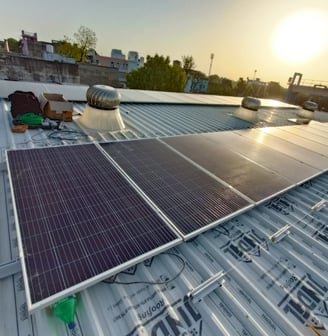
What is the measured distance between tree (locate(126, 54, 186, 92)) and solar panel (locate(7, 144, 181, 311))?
39.0m

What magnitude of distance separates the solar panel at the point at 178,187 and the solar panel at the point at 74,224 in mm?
289

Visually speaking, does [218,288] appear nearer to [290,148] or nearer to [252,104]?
[290,148]

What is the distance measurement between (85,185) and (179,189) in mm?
1630

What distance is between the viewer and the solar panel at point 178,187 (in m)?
3.27

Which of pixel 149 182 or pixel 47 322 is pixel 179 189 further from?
pixel 47 322

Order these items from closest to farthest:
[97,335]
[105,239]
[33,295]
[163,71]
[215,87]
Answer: [33,295]
[97,335]
[105,239]
[163,71]
[215,87]

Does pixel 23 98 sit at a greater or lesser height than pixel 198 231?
greater

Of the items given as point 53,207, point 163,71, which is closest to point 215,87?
point 163,71

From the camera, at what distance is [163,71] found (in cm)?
3947

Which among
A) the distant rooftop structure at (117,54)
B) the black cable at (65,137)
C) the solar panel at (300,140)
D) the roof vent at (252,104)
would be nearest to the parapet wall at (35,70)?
the black cable at (65,137)

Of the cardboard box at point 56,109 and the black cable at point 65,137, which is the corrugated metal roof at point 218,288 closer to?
the black cable at point 65,137

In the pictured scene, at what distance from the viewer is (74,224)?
9.02 feet

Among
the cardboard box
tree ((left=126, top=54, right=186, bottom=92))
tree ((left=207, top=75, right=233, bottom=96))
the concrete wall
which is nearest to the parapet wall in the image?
the concrete wall

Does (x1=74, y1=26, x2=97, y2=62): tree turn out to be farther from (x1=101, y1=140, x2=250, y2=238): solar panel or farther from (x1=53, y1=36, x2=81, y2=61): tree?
(x1=101, y1=140, x2=250, y2=238): solar panel
